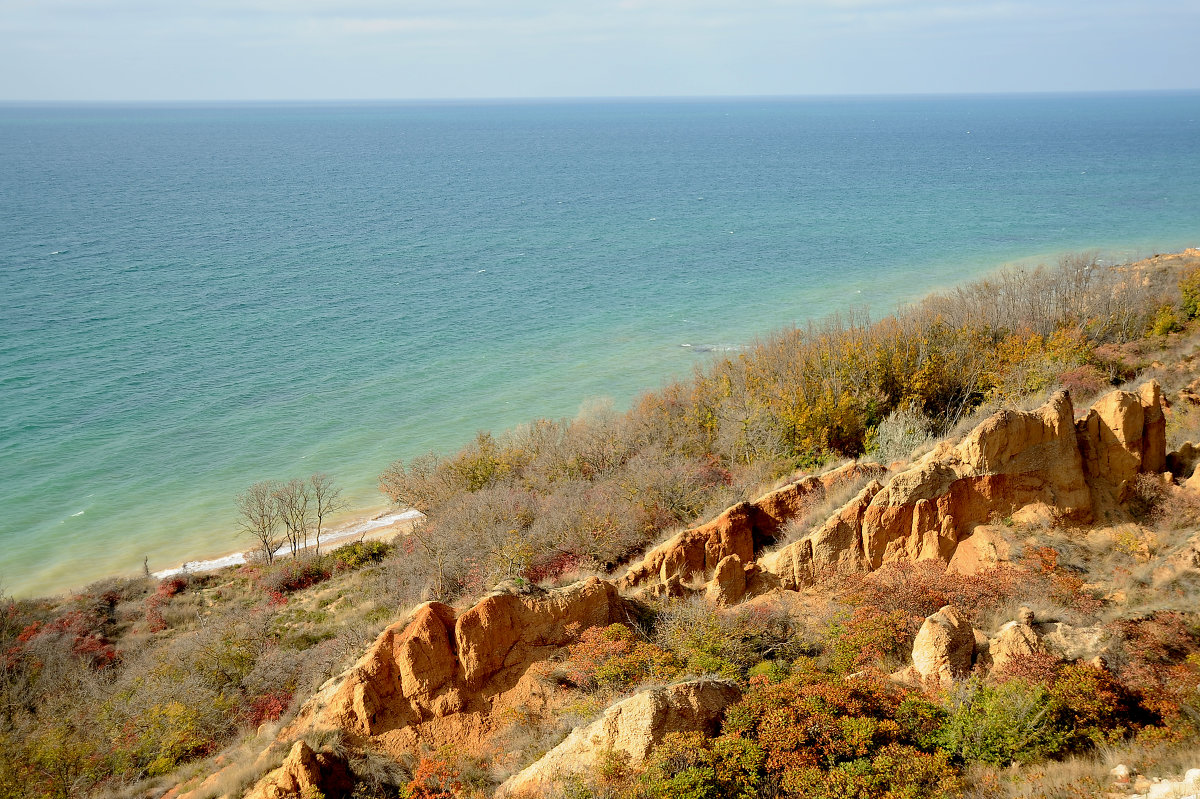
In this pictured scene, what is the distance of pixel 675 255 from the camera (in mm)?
90375

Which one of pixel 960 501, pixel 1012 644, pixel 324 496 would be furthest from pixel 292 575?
pixel 1012 644

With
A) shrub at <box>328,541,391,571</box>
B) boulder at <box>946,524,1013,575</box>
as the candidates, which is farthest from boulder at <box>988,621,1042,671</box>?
Result: shrub at <box>328,541,391,571</box>

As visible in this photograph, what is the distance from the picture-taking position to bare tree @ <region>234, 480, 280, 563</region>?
36844 millimetres

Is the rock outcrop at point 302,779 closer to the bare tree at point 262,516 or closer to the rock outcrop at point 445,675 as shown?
the rock outcrop at point 445,675

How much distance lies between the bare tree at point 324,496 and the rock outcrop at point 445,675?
2354cm

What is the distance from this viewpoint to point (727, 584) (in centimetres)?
1972

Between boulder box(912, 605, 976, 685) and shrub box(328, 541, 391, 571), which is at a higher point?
boulder box(912, 605, 976, 685)

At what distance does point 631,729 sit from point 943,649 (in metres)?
6.12

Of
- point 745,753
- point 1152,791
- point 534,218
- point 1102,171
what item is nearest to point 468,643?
point 745,753

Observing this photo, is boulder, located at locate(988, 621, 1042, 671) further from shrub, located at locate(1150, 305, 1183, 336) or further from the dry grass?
shrub, located at locate(1150, 305, 1183, 336)

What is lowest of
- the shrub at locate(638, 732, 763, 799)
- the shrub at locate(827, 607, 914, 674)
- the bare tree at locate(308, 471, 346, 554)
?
the bare tree at locate(308, 471, 346, 554)

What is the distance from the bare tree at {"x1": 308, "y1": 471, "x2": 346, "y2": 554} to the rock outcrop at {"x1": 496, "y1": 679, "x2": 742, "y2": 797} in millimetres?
27731

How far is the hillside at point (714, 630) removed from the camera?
13.1 m

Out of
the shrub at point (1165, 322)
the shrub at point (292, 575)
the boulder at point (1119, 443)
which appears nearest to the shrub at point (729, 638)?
the boulder at point (1119, 443)
